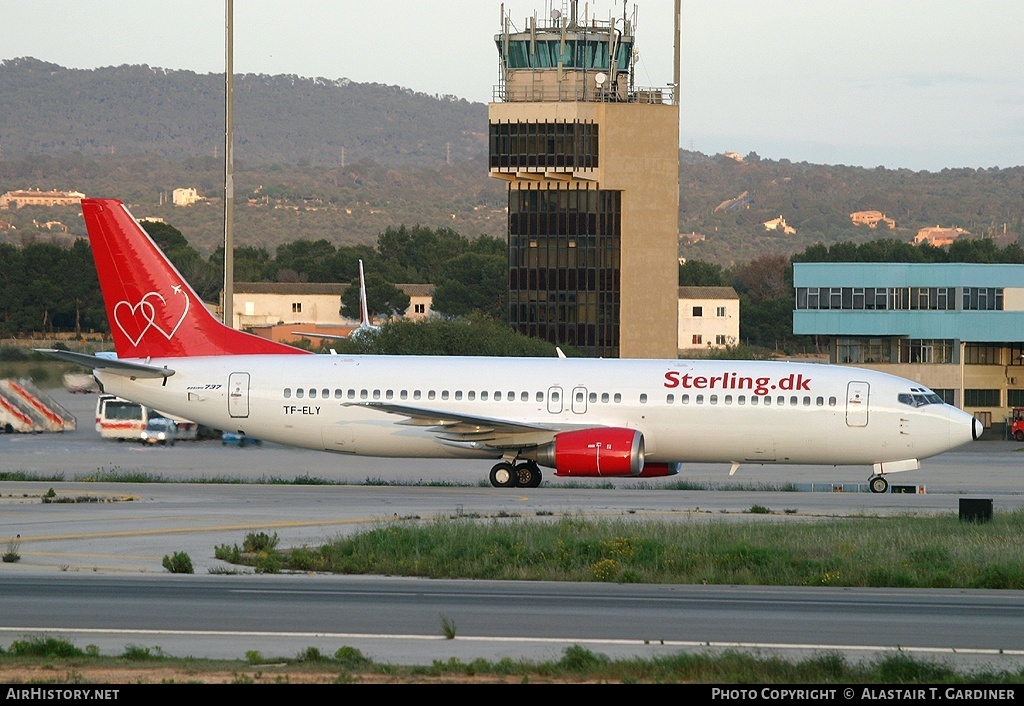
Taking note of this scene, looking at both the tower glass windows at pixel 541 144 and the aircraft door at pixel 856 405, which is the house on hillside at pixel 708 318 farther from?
the aircraft door at pixel 856 405

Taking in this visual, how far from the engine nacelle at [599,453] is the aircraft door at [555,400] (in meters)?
1.11

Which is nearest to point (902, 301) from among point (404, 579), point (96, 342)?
point (404, 579)

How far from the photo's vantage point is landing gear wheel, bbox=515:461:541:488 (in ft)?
117

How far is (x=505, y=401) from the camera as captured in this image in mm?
35875

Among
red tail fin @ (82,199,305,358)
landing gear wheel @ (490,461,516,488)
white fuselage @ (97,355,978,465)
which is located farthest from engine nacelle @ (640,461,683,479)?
red tail fin @ (82,199,305,358)

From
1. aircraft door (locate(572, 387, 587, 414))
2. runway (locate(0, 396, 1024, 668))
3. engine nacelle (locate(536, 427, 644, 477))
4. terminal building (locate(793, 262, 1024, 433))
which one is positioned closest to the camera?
runway (locate(0, 396, 1024, 668))

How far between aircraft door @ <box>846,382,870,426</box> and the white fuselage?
0.12 ft

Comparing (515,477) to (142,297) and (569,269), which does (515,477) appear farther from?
(569,269)

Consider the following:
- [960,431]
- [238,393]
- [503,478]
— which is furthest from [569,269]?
[960,431]

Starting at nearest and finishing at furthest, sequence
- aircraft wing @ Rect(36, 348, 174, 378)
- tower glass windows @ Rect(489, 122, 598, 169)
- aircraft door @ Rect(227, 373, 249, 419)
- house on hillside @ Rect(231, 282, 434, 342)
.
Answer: aircraft wing @ Rect(36, 348, 174, 378), aircraft door @ Rect(227, 373, 249, 419), tower glass windows @ Rect(489, 122, 598, 169), house on hillside @ Rect(231, 282, 434, 342)

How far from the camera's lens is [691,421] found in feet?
115

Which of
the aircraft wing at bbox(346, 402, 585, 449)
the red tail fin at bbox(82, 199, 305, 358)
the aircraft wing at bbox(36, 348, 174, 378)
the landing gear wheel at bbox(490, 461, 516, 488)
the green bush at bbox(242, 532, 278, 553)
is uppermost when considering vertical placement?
the red tail fin at bbox(82, 199, 305, 358)

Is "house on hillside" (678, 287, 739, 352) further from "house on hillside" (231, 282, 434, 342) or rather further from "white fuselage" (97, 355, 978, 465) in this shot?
"white fuselage" (97, 355, 978, 465)

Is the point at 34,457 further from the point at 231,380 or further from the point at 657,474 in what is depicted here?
the point at 657,474
